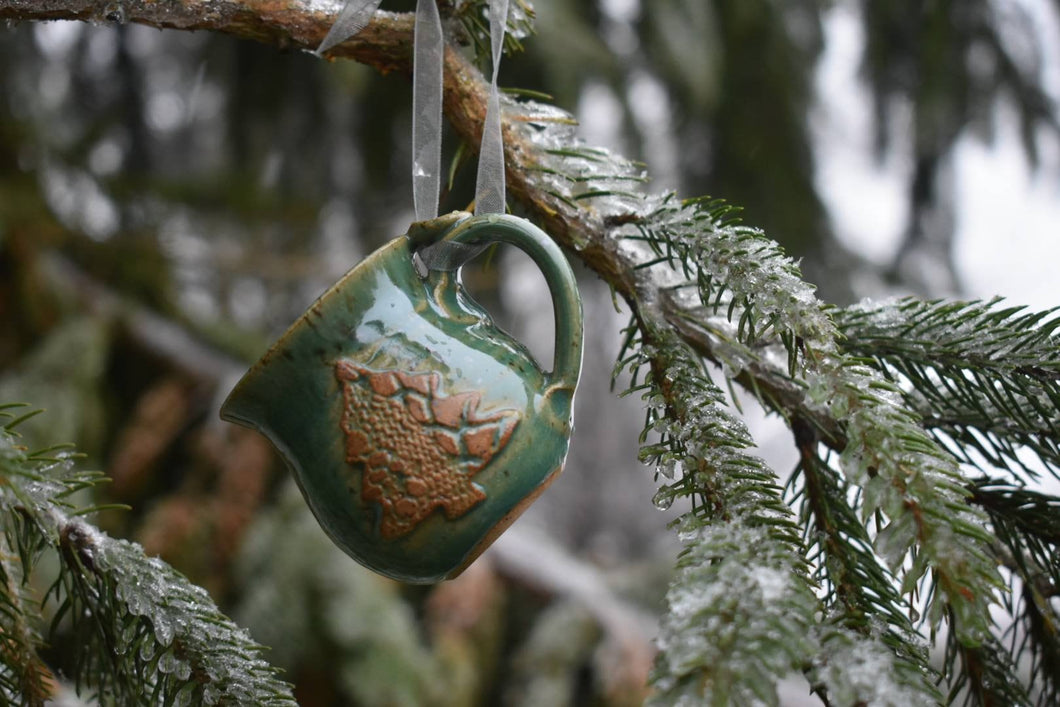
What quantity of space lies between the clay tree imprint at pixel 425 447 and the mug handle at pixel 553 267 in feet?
0.20

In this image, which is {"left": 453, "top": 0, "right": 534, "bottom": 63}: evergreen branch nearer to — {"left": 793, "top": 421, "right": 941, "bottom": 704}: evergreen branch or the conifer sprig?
the conifer sprig

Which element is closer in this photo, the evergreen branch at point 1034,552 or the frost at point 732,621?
the frost at point 732,621

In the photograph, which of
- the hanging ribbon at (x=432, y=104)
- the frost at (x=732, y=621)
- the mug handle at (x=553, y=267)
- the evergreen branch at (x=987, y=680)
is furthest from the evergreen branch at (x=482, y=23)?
the evergreen branch at (x=987, y=680)

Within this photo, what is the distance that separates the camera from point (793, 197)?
1.99 metres

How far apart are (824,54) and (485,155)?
1.81 metres

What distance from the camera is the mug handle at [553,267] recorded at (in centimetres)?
56

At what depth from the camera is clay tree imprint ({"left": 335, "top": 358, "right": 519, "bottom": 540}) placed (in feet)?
1.80

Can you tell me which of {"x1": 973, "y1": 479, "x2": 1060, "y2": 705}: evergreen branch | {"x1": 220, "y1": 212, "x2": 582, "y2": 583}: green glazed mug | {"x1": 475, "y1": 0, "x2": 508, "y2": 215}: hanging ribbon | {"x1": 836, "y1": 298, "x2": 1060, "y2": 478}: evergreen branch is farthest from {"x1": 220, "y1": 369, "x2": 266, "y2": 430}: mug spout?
{"x1": 973, "y1": 479, "x2": 1060, "y2": 705}: evergreen branch

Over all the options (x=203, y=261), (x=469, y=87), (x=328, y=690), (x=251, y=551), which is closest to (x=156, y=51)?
(x=203, y=261)

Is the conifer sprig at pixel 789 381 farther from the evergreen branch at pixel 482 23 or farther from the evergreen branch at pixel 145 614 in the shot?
the evergreen branch at pixel 145 614

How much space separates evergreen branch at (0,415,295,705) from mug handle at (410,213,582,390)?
28 cm

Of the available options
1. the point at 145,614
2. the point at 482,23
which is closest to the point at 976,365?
the point at 482,23

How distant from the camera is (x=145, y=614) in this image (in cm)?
53

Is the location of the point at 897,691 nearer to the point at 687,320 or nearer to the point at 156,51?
the point at 687,320
